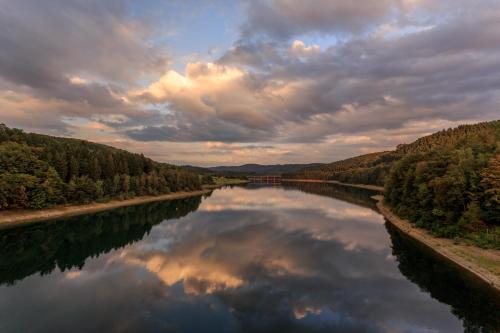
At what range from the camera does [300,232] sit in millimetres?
56719

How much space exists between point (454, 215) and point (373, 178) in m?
155

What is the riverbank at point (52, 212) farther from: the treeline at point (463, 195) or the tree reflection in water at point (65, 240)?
the treeline at point (463, 195)

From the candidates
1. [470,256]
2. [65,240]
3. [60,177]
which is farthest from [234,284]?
[60,177]

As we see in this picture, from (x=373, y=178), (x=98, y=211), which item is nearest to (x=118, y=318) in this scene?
(x=98, y=211)

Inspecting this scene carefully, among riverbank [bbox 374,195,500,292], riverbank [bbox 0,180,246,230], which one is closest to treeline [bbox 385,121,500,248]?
riverbank [bbox 374,195,500,292]

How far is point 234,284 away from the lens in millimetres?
30047

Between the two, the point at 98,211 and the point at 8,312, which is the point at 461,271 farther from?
the point at 98,211

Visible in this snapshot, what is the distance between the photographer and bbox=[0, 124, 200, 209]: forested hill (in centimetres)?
6644

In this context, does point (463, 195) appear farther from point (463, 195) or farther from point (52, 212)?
point (52, 212)

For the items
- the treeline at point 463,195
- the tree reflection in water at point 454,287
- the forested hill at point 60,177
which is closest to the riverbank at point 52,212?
the forested hill at point 60,177

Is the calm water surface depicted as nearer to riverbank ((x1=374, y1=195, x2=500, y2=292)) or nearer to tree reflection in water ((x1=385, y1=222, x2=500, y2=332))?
tree reflection in water ((x1=385, y1=222, x2=500, y2=332))

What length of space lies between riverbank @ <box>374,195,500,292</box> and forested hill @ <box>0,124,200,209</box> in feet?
274

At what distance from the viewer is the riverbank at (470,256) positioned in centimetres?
2926

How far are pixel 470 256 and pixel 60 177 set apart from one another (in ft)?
312
